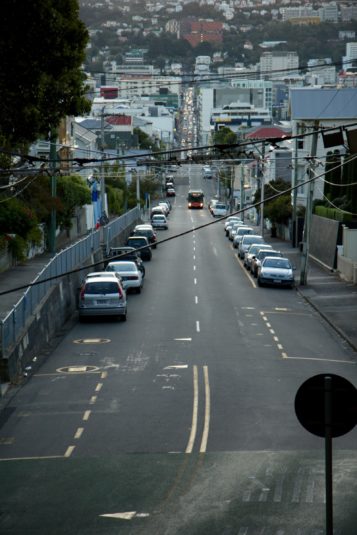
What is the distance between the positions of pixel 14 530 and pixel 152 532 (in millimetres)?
1845

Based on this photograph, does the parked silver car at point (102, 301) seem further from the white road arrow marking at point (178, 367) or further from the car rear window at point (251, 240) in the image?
the car rear window at point (251, 240)

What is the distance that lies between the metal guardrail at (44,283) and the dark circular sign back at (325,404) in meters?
7.79

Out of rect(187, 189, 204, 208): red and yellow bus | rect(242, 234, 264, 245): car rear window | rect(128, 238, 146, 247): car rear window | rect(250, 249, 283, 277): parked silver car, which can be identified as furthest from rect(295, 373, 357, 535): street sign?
rect(187, 189, 204, 208): red and yellow bus

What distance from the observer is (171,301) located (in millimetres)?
44344

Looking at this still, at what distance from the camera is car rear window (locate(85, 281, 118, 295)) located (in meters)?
38.4

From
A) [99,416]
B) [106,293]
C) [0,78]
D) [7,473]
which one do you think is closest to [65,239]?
[106,293]

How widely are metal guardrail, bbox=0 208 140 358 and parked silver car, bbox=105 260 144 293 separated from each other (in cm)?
160

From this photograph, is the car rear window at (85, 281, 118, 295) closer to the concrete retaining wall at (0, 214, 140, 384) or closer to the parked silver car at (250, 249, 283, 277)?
the concrete retaining wall at (0, 214, 140, 384)

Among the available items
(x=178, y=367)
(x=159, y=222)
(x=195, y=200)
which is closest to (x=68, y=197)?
(x=159, y=222)

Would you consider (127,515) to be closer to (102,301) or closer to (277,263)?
(102,301)

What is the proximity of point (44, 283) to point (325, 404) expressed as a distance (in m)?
25.5

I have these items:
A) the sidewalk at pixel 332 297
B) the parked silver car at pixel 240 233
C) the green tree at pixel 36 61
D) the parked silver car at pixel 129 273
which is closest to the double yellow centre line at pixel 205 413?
the sidewalk at pixel 332 297

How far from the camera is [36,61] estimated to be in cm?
3127

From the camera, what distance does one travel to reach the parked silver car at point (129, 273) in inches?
1831
